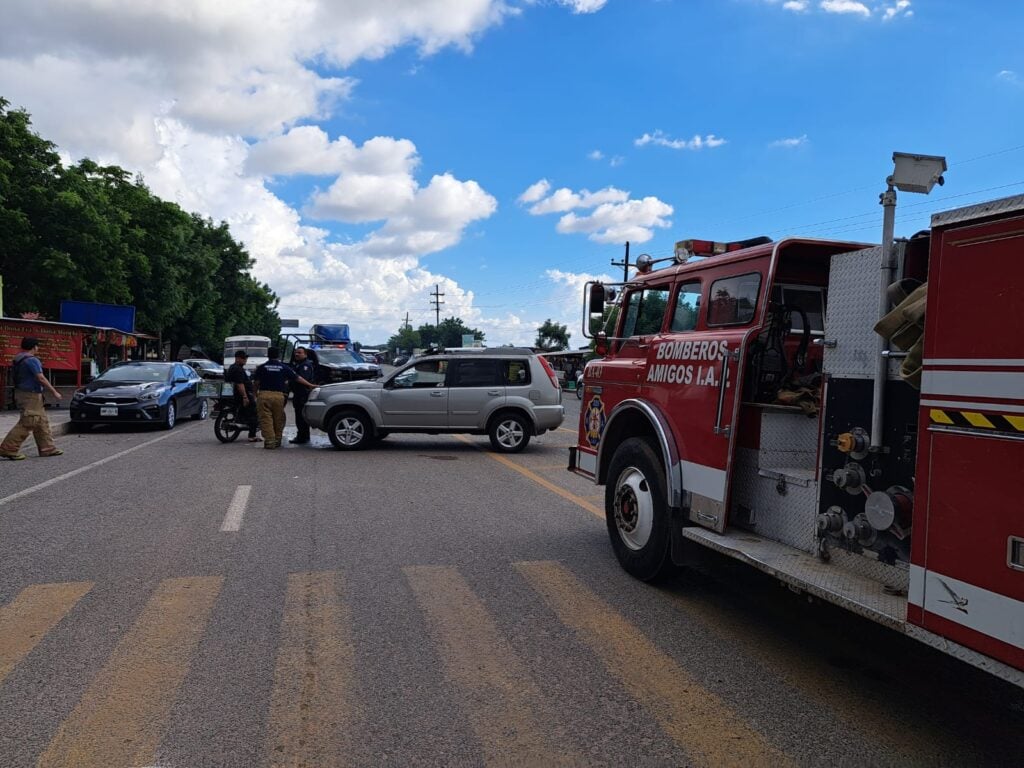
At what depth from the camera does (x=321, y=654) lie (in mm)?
4105

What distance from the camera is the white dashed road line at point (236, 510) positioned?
7.11 meters

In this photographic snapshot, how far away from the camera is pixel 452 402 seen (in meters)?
13.0

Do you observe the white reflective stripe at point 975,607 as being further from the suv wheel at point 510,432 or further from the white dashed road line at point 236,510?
the suv wheel at point 510,432

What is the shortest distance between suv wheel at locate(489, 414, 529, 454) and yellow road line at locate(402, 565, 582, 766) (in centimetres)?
744

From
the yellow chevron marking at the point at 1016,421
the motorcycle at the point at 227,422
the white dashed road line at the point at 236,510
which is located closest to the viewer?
the yellow chevron marking at the point at 1016,421

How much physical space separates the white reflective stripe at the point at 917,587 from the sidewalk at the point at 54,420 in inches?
586

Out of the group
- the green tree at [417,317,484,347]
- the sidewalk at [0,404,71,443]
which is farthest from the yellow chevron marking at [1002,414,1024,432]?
the green tree at [417,317,484,347]

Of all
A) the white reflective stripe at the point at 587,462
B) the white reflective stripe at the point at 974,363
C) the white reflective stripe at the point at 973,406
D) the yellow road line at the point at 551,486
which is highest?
the white reflective stripe at the point at 974,363

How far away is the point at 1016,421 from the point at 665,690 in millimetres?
2042

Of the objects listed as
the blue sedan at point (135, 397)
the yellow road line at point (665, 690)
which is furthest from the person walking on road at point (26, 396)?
the yellow road line at point (665, 690)

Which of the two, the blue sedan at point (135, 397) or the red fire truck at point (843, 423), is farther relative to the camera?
the blue sedan at point (135, 397)

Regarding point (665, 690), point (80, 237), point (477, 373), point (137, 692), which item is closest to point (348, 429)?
point (477, 373)

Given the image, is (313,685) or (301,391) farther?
(301,391)

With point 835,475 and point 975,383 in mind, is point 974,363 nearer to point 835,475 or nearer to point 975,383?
point 975,383
